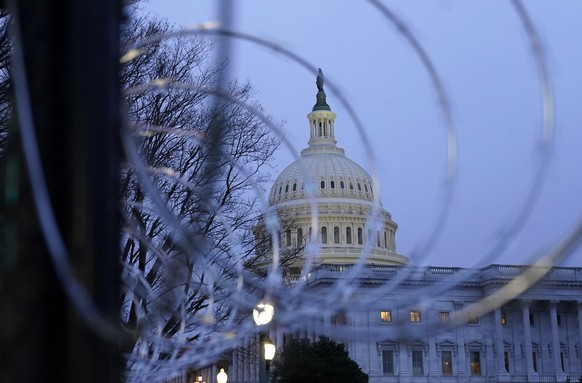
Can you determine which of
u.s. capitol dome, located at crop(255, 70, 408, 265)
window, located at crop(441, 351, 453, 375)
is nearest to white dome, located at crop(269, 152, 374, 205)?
u.s. capitol dome, located at crop(255, 70, 408, 265)

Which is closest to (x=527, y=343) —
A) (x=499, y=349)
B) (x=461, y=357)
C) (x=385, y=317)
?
(x=499, y=349)

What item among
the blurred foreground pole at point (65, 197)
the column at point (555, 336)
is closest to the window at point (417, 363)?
the column at point (555, 336)

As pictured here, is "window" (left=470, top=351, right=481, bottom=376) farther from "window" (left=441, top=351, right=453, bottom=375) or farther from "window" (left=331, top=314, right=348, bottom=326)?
"window" (left=331, top=314, right=348, bottom=326)

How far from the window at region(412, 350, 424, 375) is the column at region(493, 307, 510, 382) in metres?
9.13

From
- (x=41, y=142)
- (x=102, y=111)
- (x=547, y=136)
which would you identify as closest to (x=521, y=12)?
(x=547, y=136)

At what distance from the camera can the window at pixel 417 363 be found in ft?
398

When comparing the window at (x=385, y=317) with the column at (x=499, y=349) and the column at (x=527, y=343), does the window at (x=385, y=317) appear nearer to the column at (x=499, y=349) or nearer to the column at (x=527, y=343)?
the column at (x=499, y=349)

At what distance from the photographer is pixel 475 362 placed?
124 m

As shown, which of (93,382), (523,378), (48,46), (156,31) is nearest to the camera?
(93,382)

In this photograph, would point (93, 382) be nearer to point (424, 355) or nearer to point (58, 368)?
point (58, 368)

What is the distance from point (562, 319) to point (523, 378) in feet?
39.1

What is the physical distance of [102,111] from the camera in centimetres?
322

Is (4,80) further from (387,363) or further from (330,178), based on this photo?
(330,178)

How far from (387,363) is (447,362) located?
27.2ft
